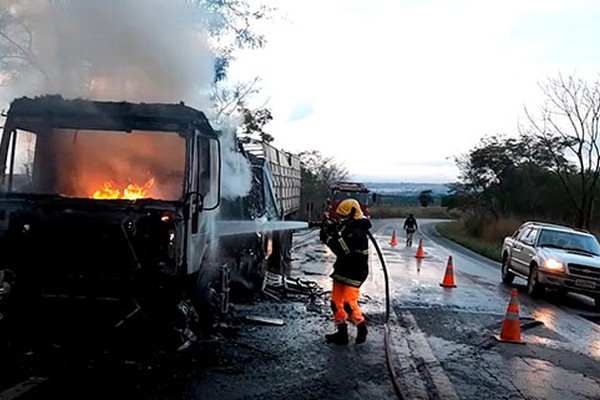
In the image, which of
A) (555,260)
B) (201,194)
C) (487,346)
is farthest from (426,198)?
(201,194)

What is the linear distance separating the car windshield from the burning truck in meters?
9.90

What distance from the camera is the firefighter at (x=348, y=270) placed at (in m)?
8.66

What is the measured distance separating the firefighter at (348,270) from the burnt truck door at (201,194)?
4.97 feet

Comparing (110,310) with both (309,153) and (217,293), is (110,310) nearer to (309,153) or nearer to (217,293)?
(217,293)

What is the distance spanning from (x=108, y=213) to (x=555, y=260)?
35.5ft

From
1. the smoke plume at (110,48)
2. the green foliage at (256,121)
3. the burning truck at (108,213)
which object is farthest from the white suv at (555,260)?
the green foliage at (256,121)

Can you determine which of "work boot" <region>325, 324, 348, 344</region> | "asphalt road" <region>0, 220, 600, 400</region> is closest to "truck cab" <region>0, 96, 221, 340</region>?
"asphalt road" <region>0, 220, 600, 400</region>

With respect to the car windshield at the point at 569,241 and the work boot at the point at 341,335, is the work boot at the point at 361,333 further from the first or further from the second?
the car windshield at the point at 569,241

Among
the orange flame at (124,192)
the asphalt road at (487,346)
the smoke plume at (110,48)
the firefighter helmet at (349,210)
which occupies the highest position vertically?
the smoke plume at (110,48)

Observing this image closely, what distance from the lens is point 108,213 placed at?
279 inches

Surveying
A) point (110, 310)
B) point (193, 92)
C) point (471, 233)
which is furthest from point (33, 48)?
point (471, 233)

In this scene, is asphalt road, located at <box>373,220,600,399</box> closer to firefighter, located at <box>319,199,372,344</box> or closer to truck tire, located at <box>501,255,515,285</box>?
firefighter, located at <box>319,199,372,344</box>

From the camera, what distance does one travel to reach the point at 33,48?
10.1 metres

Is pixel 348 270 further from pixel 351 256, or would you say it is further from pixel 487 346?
pixel 487 346
